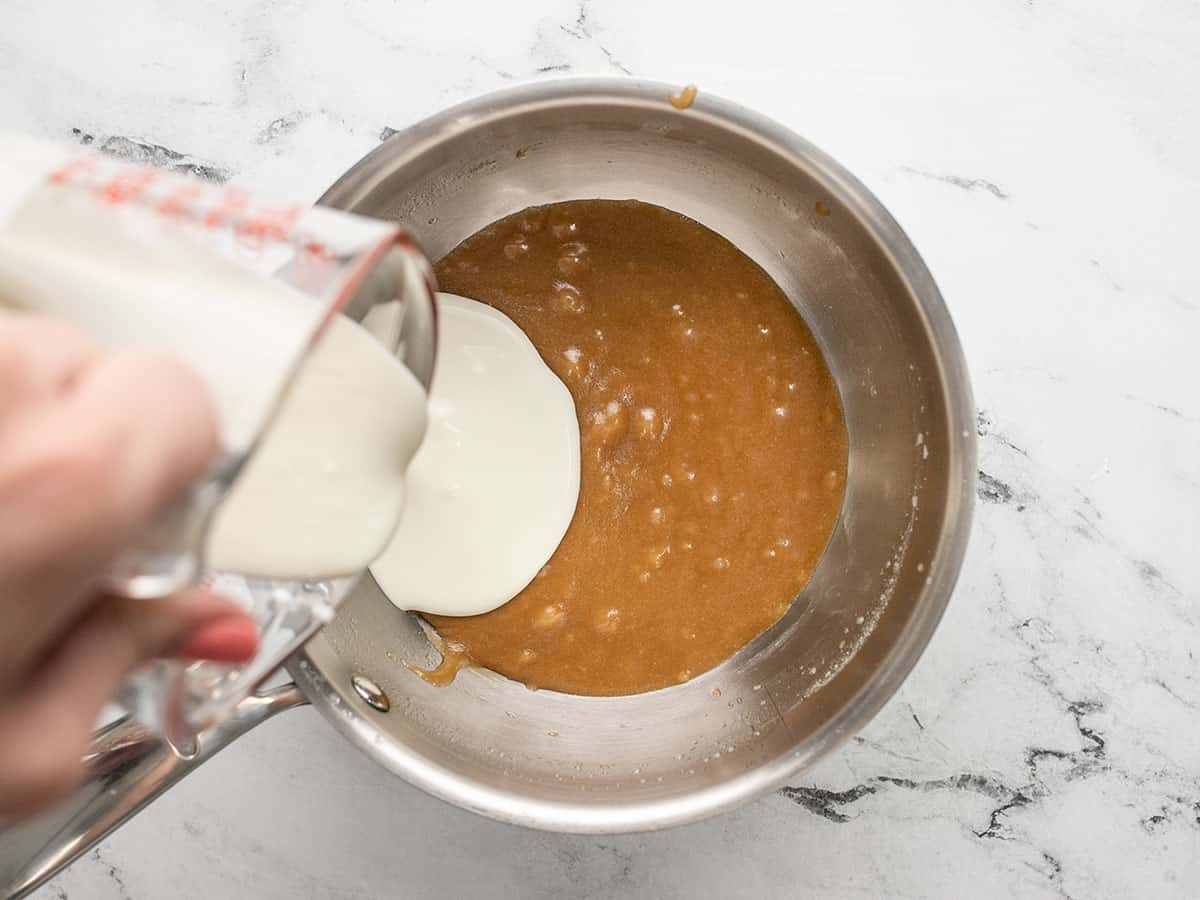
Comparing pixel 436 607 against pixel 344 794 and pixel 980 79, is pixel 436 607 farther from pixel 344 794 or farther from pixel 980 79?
pixel 980 79

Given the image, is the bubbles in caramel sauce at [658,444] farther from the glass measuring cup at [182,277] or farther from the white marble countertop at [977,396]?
the glass measuring cup at [182,277]

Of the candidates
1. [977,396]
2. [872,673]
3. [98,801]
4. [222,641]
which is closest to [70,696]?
[222,641]

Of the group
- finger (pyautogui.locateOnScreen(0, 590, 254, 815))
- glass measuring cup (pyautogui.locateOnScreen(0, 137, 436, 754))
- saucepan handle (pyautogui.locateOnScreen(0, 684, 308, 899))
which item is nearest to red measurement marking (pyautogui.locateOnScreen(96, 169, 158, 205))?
glass measuring cup (pyautogui.locateOnScreen(0, 137, 436, 754))

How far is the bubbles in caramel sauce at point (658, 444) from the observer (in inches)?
56.3

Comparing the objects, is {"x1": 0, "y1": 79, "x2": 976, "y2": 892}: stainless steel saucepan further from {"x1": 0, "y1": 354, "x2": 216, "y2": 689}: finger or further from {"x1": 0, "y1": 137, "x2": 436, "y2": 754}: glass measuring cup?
{"x1": 0, "y1": 354, "x2": 216, "y2": 689}: finger

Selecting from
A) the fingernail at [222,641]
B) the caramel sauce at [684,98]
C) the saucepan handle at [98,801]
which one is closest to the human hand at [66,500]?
the fingernail at [222,641]

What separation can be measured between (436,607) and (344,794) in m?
0.32

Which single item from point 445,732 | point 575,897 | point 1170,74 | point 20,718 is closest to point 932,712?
point 575,897

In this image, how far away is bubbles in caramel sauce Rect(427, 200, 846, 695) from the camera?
4.69 ft

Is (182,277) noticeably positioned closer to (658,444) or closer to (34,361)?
(34,361)

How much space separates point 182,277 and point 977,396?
3.76 feet

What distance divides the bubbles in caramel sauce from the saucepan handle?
1.41 feet

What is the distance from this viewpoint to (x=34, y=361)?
58cm

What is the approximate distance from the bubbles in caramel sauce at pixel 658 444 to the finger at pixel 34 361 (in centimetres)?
87
